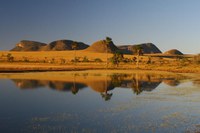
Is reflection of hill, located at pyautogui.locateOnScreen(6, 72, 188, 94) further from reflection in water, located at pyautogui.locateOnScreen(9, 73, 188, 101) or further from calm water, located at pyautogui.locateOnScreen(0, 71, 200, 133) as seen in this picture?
calm water, located at pyautogui.locateOnScreen(0, 71, 200, 133)

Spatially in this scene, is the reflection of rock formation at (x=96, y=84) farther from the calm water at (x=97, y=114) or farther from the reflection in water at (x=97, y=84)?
the calm water at (x=97, y=114)

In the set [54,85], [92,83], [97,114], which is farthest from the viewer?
[92,83]

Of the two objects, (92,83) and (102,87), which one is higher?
(92,83)

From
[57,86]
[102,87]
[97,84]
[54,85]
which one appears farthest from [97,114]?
[97,84]

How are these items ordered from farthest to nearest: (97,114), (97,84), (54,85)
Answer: (97,84), (54,85), (97,114)

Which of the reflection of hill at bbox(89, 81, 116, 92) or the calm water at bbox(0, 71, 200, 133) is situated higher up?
the calm water at bbox(0, 71, 200, 133)

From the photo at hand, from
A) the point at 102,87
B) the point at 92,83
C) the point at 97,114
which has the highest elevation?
the point at 97,114

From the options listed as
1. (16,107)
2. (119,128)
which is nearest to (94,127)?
(119,128)

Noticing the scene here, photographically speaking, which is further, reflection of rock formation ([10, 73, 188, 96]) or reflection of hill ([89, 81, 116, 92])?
reflection of hill ([89, 81, 116, 92])

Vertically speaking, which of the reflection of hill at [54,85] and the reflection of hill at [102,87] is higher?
the reflection of hill at [54,85]

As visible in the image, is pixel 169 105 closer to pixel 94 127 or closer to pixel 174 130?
pixel 174 130

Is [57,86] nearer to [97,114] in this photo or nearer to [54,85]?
[54,85]

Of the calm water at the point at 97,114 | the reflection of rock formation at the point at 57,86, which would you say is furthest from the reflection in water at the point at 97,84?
the calm water at the point at 97,114

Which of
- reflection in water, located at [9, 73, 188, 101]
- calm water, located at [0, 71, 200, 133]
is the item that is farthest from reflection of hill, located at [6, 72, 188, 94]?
calm water, located at [0, 71, 200, 133]
